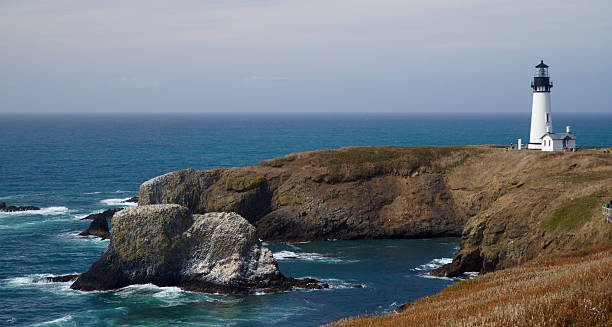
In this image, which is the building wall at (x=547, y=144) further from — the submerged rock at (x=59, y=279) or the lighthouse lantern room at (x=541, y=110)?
the submerged rock at (x=59, y=279)

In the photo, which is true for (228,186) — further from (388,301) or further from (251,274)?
(388,301)

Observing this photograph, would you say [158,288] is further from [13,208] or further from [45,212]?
[13,208]

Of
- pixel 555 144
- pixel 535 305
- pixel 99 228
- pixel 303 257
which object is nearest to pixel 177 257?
pixel 303 257

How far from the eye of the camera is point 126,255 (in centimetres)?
4600

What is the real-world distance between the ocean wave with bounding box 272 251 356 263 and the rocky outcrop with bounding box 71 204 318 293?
8.53m

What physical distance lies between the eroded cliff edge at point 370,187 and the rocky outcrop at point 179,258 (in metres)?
17.2

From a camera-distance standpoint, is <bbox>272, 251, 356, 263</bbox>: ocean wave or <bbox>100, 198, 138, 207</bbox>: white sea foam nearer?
<bbox>272, 251, 356, 263</bbox>: ocean wave

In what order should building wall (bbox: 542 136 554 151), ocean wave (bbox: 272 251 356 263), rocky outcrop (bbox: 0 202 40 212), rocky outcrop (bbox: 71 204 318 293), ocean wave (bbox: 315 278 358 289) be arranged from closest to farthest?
rocky outcrop (bbox: 71 204 318 293), ocean wave (bbox: 315 278 358 289), ocean wave (bbox: 272 251 356 263), building wall (bbox: 542 136 554 151), rocky outcrop (bbox: 0 202 40 212)

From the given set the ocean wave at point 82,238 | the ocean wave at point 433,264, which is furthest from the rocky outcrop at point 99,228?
the ocean wave at point 433,264

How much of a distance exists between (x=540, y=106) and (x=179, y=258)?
4964 centimetres

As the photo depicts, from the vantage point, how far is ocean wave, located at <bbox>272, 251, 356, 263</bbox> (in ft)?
180

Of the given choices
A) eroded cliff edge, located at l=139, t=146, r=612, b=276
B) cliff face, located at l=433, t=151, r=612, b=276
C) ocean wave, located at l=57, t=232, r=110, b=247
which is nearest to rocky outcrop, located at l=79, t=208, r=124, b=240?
ocean wave, located at l=57, t=232, r=110, b=247

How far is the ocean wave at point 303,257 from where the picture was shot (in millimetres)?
54844

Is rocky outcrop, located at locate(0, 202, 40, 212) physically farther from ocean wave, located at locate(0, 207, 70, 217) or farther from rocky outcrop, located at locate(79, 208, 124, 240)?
rocky outcrop, located at locate(79, 208, 124, 240)
